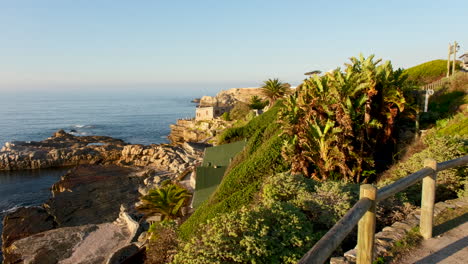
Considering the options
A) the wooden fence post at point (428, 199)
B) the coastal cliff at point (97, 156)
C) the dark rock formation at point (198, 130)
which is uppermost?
the wooden fence post at point (428, 199)

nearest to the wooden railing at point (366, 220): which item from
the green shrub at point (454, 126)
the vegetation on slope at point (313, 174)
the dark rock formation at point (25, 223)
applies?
the vegetation on slope at point (313, 174)

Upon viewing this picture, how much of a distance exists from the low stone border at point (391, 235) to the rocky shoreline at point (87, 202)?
12.9 m

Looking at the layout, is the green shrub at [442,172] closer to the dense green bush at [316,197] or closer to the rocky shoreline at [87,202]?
the dense green bush at [316,197]

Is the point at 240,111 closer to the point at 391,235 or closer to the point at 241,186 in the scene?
the point at 241,186

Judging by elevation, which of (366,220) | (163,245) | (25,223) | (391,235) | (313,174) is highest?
(366,220)

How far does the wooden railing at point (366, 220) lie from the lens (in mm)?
3232

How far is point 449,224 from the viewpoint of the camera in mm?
5875

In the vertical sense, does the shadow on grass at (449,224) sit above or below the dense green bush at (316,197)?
above

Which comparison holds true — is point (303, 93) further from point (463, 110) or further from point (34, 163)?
point (34, 163)

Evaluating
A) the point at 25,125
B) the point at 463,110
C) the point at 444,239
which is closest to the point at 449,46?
the point at 463,110

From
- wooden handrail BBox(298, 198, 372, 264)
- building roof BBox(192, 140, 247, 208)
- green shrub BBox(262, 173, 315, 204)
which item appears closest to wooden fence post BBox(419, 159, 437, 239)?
wooden handrail BBox(298, 198, 372, 264)

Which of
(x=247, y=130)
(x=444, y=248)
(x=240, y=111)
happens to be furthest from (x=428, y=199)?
(x=240, y=111)

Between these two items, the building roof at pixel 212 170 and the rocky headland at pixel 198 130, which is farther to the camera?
the rocky headland at pixel 198 130

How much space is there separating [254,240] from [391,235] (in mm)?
2527
